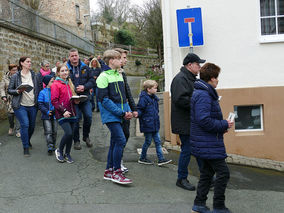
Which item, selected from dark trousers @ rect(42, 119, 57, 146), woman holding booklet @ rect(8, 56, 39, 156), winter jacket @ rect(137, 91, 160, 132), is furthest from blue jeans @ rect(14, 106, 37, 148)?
winter jacket @ rect(137, 91, 160, 132)

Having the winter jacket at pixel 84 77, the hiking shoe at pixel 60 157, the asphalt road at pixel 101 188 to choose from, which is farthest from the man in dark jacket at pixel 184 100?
the winter jacket at pixel 84 77

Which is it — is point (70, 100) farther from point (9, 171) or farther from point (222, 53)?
point (222, 53)

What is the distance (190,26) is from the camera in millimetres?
7383

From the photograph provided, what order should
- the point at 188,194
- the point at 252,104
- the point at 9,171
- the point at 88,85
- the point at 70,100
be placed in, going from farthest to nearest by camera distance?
the point at 252,104
the point at 88,85
the point at 70,100
the point at 9,171
the point at 188,194

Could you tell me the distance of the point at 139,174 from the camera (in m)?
5.62

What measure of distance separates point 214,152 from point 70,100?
10.1 ft

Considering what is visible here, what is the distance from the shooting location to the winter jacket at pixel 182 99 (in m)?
4.63

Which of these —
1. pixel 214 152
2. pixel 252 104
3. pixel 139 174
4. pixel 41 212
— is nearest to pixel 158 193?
pixel 139 174

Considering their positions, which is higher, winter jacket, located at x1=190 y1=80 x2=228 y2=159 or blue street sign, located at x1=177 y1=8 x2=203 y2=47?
blue street sign, located at x1=177 y1=8 x2=203 y2=47

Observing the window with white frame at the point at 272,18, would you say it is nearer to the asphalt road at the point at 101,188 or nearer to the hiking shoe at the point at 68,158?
the asphalt road at the point at 101,188

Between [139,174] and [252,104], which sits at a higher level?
[252,104]

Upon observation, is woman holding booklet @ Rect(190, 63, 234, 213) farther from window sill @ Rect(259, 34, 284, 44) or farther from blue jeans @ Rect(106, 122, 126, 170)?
window sill @ Rect(259, 34, 284, 44)

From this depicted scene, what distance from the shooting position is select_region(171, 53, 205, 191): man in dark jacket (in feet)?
Result: 15.2

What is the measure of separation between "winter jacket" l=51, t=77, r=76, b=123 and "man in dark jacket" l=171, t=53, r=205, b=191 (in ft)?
6.75
